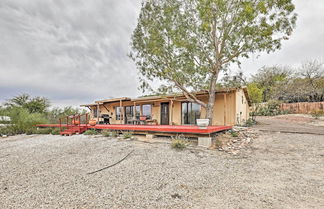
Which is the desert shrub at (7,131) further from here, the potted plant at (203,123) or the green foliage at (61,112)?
the potted plant at (203,123)

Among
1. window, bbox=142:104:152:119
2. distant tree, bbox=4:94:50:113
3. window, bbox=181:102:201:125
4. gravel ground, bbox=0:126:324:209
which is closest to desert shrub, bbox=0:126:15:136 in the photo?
gravel ground, bbox=0:126:324:209

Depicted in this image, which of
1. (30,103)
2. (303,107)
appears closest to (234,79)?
(303,107)

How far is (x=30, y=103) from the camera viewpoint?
16547 mm

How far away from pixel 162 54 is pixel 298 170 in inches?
266

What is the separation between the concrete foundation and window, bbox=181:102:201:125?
14.2ft

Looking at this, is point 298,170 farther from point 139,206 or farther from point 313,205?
point 139,206

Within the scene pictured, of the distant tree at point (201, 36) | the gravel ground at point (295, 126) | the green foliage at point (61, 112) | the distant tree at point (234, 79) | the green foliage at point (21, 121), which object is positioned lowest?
the gravel ground at point (295, 126)

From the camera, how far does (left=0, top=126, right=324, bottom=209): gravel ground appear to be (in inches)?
92.0

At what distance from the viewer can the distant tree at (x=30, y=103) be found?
1639cm

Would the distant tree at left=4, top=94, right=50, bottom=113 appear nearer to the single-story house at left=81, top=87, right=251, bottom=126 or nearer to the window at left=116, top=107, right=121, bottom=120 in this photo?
the single-story house at left=81, top=87, right=251, bottom=126

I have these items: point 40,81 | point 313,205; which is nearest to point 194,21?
point 313,205

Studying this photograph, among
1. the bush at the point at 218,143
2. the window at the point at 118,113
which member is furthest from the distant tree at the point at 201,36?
the window at the point at 118,113

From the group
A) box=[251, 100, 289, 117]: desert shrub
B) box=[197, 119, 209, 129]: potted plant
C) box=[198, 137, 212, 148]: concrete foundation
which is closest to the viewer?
box=[198, 137, 212, 148]: concrete foundation

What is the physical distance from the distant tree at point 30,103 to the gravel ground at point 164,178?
14558 mm
